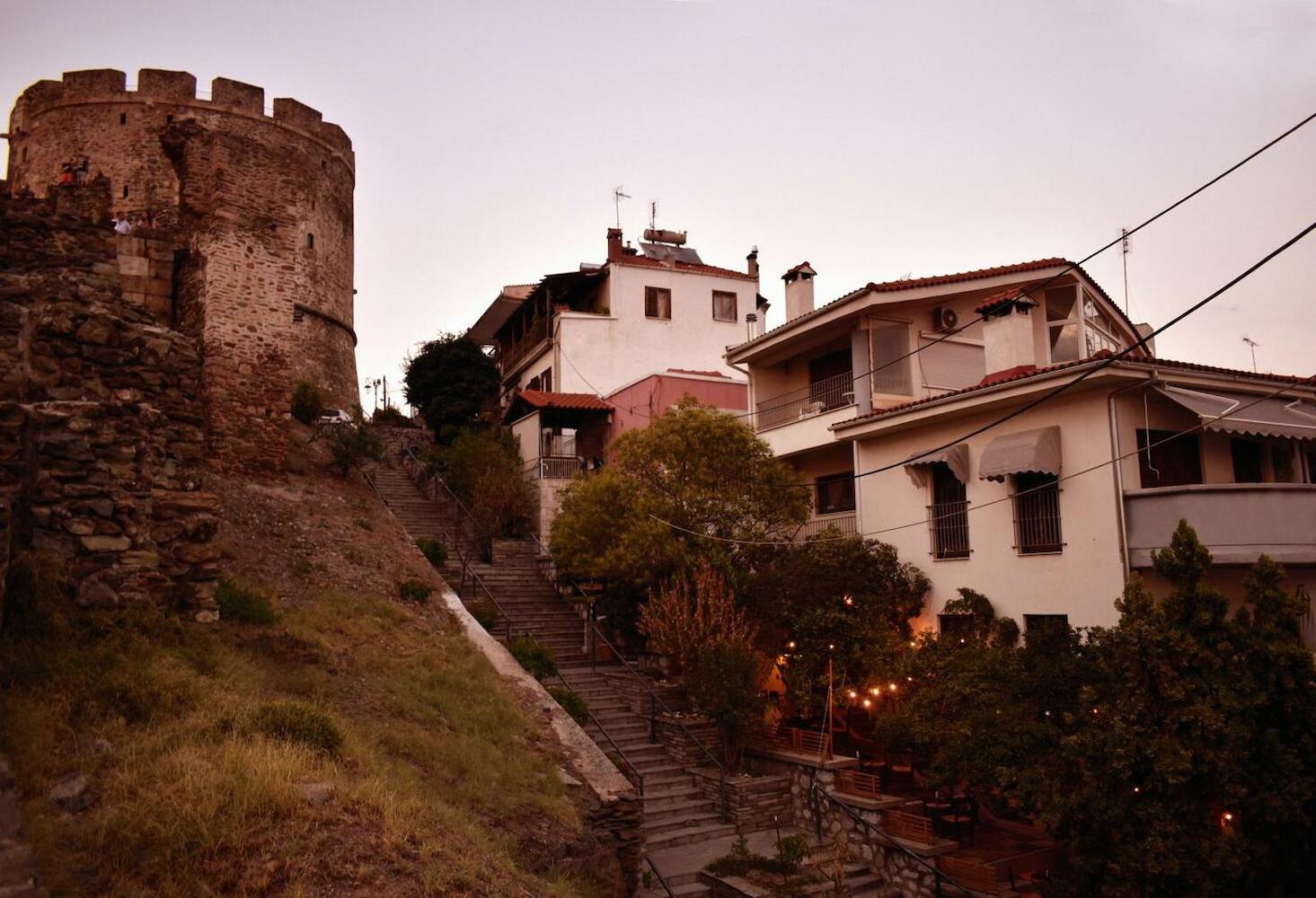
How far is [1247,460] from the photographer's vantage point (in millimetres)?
14633

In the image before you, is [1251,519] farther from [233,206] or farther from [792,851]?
[233,206]

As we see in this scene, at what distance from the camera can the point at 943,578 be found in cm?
1611

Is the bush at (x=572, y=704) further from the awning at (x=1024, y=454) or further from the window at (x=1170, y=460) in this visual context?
the window at (x=1170, y=460)

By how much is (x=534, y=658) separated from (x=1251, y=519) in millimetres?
12062

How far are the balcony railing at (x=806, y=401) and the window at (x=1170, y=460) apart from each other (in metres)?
6.46

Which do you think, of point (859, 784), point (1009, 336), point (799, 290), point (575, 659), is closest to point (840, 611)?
point (859, 784)

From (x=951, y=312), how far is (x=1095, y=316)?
3409 millimetres

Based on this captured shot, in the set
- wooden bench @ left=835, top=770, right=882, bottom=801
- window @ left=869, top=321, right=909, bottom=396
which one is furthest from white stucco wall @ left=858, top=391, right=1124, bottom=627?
wooden bench @ left=835, top=770, right=882, bottom=801

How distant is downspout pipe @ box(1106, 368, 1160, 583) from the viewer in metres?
13.1

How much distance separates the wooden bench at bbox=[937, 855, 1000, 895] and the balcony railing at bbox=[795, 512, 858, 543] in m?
7.02

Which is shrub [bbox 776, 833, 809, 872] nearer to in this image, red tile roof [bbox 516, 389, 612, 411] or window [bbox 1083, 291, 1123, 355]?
window [bbox 1083, 291, 1123, 355]

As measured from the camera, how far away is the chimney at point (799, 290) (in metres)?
22.7

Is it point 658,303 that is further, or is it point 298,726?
point 658,303

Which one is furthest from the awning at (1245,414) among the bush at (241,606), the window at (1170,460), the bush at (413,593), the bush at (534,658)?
the bush at (241,606)
